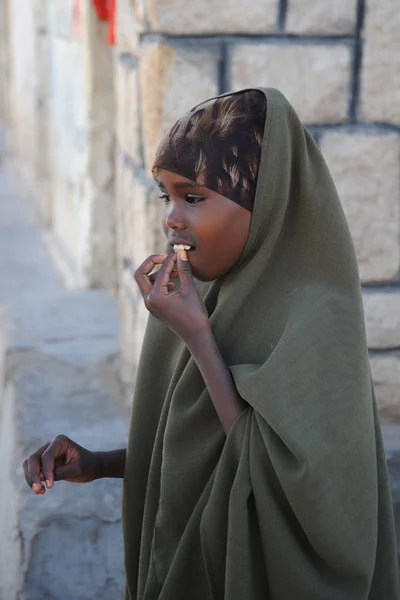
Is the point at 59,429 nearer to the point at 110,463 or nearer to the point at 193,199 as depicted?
Answer: the point at 110,463

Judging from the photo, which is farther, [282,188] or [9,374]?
[9,374]

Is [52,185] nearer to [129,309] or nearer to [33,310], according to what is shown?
[33,310]

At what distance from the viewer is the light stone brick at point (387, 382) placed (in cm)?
282

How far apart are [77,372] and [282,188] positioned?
2074mm

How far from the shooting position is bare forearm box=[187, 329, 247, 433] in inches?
61.5

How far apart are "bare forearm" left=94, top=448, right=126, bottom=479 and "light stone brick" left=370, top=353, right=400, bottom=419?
1.11m

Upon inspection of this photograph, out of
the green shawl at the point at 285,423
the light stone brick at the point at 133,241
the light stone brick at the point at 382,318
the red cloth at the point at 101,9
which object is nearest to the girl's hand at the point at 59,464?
the green shawl at the point at 285,423

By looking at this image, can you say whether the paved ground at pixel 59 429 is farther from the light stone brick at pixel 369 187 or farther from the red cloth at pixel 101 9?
the red cloth at pixel 101 9

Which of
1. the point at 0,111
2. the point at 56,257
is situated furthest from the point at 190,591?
the point at 0,111

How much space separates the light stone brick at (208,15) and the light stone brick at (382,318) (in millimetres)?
920

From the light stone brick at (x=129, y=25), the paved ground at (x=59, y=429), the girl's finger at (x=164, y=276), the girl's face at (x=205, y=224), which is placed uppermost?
the light stone brick at (x=129, y=25)

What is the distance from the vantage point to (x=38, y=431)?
2934mm

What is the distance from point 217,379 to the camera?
5.12ft

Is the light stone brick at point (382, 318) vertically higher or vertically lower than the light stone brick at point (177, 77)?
lower
